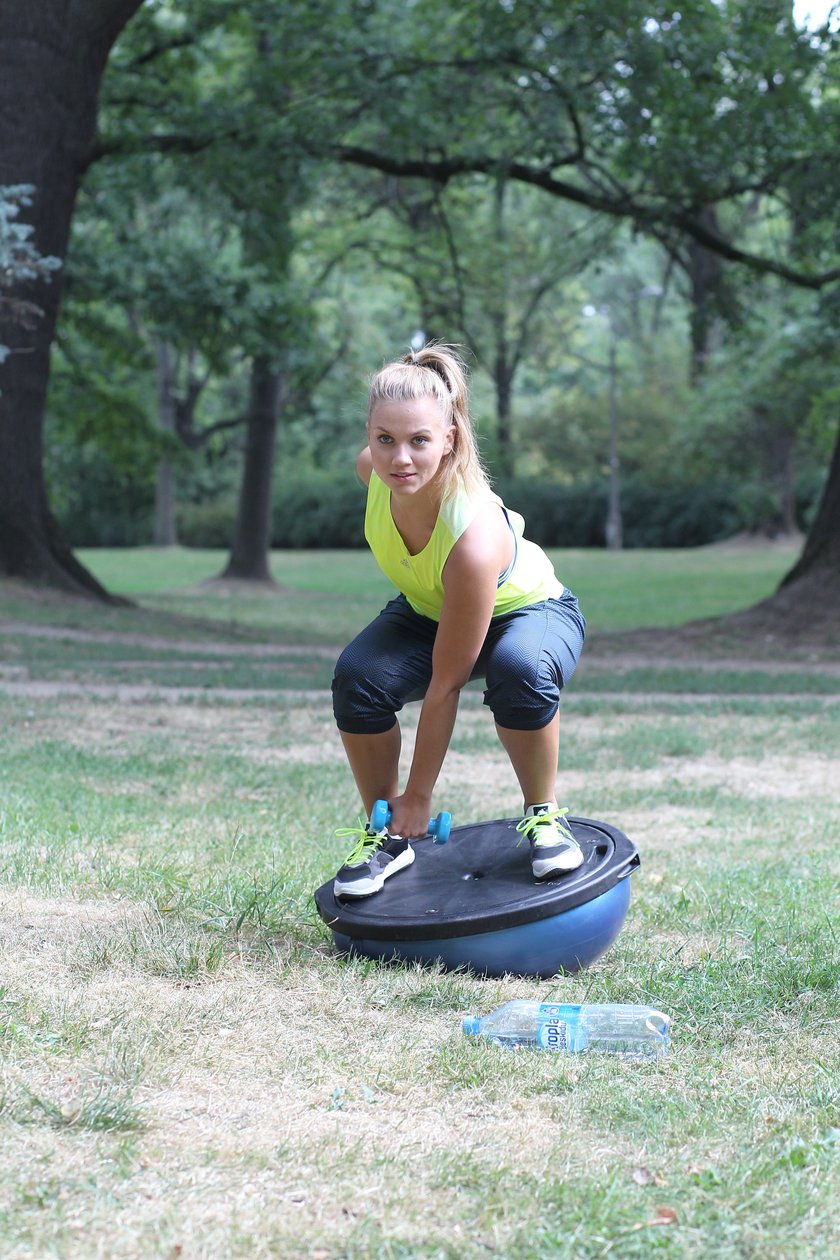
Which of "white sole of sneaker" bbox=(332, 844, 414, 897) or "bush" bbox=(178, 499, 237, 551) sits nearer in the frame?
"white sole of sneaker" bbox=(332, 844, 414, 897)

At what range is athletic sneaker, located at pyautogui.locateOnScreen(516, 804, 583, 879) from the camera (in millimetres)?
3729

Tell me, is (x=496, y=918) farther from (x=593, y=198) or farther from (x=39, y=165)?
(x=593, y=198)

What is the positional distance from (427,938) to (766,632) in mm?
11183

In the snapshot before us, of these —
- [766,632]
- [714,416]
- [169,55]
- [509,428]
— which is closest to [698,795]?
[766,632]

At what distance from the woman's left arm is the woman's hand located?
98mm

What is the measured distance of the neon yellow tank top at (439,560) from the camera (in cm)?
375

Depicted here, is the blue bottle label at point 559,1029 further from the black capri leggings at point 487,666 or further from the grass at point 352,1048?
the black capri leggings at point 487,666

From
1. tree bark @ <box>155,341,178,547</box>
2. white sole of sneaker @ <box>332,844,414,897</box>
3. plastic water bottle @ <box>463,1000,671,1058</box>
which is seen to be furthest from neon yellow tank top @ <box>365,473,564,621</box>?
tree bark @ <box>155,341,178,547</box>

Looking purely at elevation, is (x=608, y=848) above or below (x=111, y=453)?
below

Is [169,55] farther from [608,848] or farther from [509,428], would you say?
[509,428]

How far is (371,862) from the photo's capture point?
3.81 m

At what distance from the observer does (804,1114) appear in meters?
2.78

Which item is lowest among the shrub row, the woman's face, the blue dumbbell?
the blue dumbbell

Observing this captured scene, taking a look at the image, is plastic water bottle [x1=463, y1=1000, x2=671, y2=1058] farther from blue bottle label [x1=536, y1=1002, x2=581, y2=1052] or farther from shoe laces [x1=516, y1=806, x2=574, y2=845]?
shoe laces [x1=516, y1=806, x2=574, y2=845]
